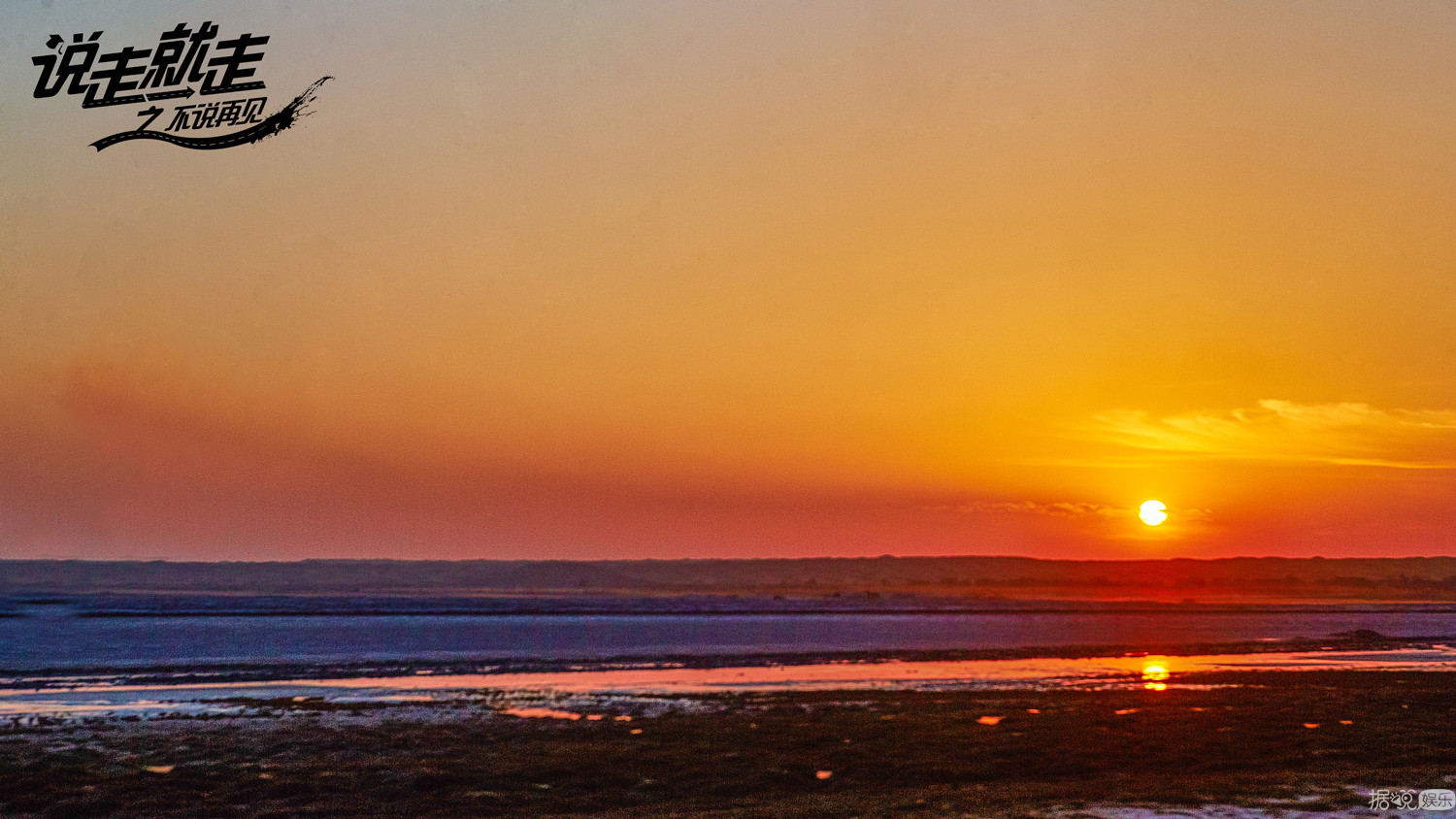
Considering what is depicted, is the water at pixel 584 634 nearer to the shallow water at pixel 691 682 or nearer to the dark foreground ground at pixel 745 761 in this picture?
the shallow water at pixel 691 682

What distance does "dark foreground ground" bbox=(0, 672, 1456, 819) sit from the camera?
1709cm

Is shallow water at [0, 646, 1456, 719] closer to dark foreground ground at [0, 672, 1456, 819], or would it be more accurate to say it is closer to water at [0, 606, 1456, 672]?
dark foreground ground at [0, 672, 1456, 819]

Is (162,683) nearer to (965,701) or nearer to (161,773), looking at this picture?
(161,773)

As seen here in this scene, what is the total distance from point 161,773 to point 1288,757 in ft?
63.9

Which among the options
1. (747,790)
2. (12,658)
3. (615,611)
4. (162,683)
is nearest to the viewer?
(747,790)

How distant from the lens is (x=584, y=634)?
2127 inches

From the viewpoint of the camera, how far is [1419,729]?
23797mm

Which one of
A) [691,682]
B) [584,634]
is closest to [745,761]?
[691,682]

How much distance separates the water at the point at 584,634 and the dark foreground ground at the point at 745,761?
54.4 ft

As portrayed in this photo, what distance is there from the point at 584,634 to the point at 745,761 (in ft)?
114

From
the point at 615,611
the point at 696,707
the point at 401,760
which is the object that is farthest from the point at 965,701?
the point at 615,611

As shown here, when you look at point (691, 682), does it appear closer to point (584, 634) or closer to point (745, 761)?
point (745, 761)

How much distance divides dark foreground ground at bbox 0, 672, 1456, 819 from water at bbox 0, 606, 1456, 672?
1658 centimetres

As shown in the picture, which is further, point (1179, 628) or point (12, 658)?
point (1179, 628)
